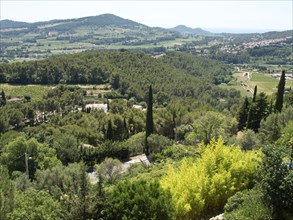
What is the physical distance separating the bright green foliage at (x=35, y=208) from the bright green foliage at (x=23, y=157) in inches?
980

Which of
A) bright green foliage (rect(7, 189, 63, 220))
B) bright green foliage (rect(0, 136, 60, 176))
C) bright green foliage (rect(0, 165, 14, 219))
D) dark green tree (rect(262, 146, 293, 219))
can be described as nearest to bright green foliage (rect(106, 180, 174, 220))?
bright green foliage (rect(7, 189, 63, 220))

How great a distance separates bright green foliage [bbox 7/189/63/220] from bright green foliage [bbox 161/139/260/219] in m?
6.54

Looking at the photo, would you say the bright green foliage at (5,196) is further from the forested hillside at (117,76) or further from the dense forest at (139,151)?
the forested hillside at (117,76)

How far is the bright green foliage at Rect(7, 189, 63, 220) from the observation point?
1616 cm

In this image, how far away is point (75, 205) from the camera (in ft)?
56.9

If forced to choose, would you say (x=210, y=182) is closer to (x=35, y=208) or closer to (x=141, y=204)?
(x=141, y=204)

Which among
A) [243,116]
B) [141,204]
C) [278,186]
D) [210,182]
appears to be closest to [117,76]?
[243,116]

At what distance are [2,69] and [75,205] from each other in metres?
136

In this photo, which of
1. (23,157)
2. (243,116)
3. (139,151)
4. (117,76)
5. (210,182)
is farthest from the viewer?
(117,76)

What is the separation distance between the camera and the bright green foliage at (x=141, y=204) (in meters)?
17.8

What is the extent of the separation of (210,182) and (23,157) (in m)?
29.1

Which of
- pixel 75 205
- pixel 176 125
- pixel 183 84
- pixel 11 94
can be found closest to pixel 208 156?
pixel 75 205

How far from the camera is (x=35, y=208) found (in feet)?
56.7

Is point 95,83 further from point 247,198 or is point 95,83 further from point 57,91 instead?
point 247,198
